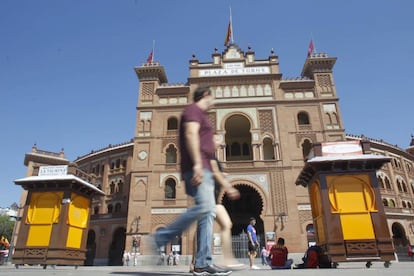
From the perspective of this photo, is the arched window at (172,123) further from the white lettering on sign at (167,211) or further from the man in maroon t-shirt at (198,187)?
the man in maroon t-shirt at (198,187)

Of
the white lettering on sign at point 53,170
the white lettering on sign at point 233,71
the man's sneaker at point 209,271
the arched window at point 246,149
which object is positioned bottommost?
the man's sneaker at point 209,271

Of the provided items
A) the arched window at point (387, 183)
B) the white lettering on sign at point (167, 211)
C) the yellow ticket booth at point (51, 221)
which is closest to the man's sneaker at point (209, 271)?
the yellow ticket booth at point (51, 221)

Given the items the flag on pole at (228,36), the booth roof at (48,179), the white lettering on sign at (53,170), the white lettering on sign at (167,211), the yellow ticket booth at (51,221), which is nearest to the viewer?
the yellow ticket booth at (51,221)

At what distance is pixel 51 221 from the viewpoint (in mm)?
13164

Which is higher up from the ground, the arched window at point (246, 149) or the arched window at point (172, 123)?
the arched window at point (172, 123)

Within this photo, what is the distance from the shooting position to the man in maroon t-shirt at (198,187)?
3.17 meters

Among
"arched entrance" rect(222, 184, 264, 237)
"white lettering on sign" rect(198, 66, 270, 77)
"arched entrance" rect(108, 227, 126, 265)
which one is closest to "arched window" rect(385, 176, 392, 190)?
"arched entrance" rect(222, 184, 264, 237)

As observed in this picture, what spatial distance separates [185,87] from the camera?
80.7 feet

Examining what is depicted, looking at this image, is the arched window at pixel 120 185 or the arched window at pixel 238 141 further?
the arched window at pixel 120 185

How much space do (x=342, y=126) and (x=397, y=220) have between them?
482 inches

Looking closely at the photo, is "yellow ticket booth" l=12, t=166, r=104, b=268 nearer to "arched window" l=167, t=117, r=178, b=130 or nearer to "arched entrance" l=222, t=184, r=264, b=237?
"arched window" l=167, t=117, r=178, b=130

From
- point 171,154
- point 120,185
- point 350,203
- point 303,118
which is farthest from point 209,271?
point 120,185

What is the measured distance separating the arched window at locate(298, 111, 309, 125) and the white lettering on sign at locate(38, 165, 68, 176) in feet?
54.6

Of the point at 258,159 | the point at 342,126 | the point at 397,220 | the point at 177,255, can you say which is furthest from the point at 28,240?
the point at 397,220
